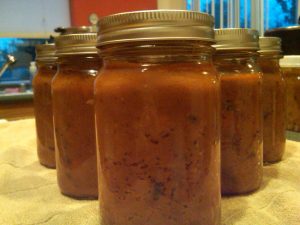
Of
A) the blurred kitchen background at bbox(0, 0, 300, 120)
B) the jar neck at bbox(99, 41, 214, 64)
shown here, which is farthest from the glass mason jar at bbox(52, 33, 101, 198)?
the blurred kitchen background at bbox(0, 0, 300, 120)

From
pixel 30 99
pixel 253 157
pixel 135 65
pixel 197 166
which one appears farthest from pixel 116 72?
pixel 30 99

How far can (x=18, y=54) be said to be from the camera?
3.04 metres

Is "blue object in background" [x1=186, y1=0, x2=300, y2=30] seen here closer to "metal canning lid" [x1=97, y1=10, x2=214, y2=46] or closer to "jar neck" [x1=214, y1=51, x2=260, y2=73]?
"jar neck" [x1=214, y1=51, x2=260, y2=73]

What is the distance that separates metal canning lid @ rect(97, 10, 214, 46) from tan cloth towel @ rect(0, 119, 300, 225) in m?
0.22

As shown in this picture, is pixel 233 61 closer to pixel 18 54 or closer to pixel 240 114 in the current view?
pixel 240 114

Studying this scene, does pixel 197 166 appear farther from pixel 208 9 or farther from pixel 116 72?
pixel 208 9

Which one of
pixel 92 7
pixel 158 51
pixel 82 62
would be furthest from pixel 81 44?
pixel 92 7

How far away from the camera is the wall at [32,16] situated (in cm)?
285

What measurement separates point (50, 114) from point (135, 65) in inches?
13.2

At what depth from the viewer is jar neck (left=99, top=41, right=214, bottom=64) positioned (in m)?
0.36

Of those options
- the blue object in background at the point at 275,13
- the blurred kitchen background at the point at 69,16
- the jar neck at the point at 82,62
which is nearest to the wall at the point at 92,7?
the blurred kitchen background at the point at 69,16

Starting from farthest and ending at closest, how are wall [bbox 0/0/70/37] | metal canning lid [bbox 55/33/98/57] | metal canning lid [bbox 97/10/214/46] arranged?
wall [bbox 0/0/70/37] < metal canning lid [bbox 55/33/98/57] < metal canning lid [bbox 97/10/214/46]

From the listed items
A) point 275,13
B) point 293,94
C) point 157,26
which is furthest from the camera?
point 275,13

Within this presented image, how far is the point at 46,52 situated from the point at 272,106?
0.40 metres
